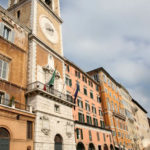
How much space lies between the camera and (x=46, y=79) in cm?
2456

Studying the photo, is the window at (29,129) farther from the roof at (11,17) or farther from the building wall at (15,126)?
the roof at (11,17)

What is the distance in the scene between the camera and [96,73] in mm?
50375

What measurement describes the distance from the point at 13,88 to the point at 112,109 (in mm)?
33420

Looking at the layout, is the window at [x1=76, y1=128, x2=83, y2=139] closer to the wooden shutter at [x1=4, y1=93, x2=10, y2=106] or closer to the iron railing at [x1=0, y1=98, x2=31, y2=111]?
the iron railing at [x1=0, y1=98, x2=31, y2=111]

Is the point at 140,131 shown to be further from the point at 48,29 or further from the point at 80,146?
the point at 48,29

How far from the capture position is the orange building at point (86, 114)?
31036 millimetres

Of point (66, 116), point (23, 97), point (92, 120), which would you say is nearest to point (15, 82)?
point (23, 97)

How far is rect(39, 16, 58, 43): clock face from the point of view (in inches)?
1117

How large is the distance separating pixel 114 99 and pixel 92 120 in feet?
57.4

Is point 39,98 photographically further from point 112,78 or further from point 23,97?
point 112,78

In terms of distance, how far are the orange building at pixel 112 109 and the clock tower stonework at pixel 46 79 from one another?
2016cm

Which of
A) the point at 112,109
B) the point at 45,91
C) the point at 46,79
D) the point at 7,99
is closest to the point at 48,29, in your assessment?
the point at 46,79

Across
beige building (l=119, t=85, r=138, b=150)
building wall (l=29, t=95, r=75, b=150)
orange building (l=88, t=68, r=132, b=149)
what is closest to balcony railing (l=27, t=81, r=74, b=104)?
building wall (l=29, t=95, r=75, b=150)

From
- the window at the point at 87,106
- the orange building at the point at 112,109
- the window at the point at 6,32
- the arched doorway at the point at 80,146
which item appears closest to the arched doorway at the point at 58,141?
the arched doorway at the point at 80,146
